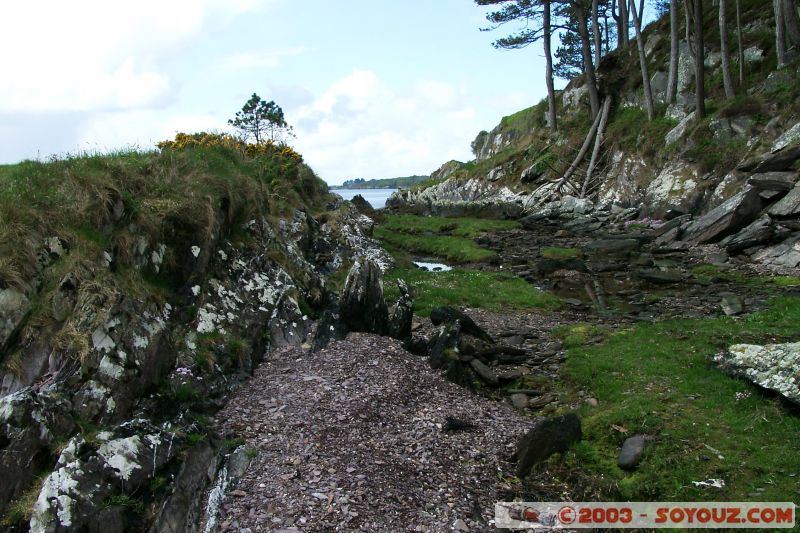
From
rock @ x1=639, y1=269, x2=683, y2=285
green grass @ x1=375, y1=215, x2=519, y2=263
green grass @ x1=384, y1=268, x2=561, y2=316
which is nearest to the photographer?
green grass @ x1=384, y1=268, x2=561, y2=316

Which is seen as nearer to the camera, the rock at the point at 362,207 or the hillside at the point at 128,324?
the hillside at the point at 128,324

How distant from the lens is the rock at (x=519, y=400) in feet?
54.1

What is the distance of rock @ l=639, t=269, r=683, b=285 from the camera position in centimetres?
3002

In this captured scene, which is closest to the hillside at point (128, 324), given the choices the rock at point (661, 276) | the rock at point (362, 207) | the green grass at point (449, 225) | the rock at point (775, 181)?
the rock at point (661, 276)

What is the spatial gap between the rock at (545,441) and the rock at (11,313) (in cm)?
1149

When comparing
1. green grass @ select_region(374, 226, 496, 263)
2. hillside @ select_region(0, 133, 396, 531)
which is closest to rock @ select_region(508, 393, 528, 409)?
hillside @ select_region(0, 133, 396, 531)

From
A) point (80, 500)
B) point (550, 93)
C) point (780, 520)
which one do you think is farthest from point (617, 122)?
point (80, 500)

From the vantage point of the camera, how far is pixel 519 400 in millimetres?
16719

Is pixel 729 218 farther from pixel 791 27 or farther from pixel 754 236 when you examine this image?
pixel 791 27

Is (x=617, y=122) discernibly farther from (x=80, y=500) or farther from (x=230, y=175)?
(x=80, y=500)


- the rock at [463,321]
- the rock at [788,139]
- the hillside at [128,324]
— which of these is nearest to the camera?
the hillside at [128,324]

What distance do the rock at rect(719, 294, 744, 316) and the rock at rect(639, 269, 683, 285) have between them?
16.0ft

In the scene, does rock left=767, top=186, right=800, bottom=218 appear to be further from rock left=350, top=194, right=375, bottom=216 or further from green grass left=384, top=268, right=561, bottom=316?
rock left=350, top=194, right=375, bottom=216

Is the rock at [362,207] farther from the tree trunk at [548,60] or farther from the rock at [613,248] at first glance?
the rock at [613,248]
